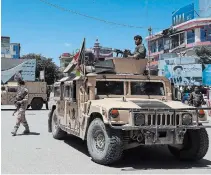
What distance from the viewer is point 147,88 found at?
815cm

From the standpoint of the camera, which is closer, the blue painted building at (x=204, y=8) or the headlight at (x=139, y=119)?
the headlight at (x=139, y=119)

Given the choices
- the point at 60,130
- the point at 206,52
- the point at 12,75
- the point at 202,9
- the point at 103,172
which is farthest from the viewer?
the point at 202,9

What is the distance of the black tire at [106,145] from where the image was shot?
251 inches

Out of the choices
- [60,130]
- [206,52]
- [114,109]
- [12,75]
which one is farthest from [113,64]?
[206,52]

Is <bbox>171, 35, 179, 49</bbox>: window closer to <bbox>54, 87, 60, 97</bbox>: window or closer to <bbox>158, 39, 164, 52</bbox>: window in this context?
<bbox>158, 39, 164, 52</bbox>: window

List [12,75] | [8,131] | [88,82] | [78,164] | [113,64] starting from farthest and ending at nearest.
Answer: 1. [12,75]
2. [8,131]
3. [113,64]
4. [88,82]
5. [78,164]

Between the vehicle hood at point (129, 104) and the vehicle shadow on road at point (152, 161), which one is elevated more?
the vehicle hood at point (129, 104)

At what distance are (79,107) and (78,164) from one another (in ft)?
4.93

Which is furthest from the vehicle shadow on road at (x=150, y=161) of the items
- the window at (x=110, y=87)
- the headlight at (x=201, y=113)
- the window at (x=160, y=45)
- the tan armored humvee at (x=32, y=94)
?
the window at (x=160, y=45)

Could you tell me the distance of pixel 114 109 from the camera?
6.33 metres

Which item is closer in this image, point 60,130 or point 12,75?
point 60,130

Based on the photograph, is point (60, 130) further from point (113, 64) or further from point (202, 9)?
point (202, 9)

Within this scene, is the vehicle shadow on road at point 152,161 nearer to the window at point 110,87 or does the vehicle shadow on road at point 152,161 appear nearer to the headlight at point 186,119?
the headlight at point 186,119

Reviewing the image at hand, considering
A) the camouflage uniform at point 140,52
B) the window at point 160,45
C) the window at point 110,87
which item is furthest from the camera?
the window at point 160,45
